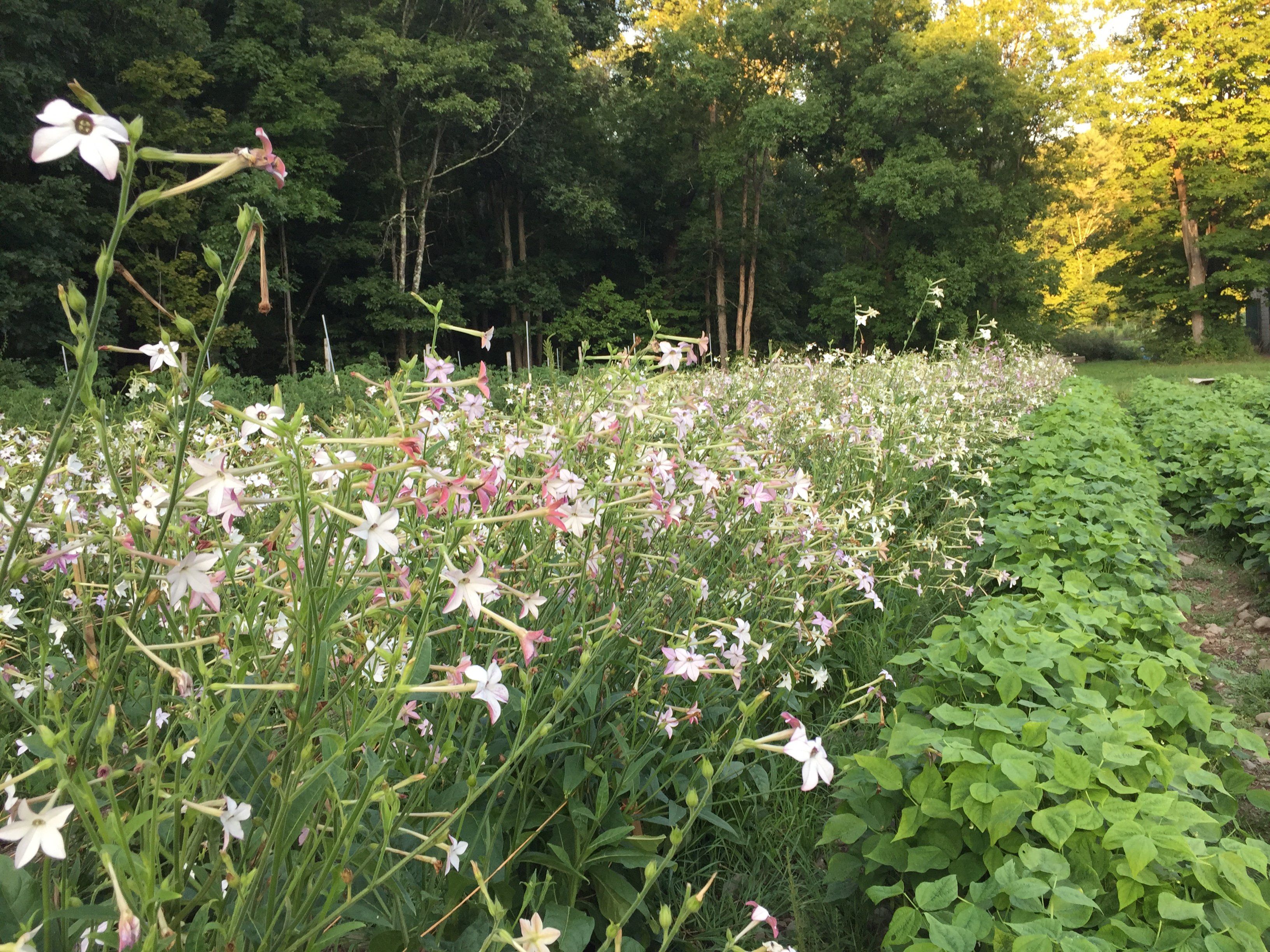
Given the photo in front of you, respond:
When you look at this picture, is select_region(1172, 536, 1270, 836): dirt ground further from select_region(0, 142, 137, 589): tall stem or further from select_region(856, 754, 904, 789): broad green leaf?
select_region(0, 142, 137, 589): tall stem

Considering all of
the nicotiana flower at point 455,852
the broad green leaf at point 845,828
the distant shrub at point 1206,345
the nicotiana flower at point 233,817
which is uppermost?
the distant shrub at point 1206,345

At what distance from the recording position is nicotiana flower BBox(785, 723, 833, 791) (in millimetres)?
1104

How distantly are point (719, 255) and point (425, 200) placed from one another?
10.2 m

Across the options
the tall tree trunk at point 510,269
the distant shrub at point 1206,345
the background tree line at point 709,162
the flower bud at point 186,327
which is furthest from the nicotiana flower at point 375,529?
the distant shrub at point 1206,345

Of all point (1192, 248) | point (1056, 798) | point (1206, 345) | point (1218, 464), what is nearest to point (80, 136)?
point (1056, 798)

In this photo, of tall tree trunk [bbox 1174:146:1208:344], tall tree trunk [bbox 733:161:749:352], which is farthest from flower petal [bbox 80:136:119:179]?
tall tree trunk [bbox 1174:146:1208:344]

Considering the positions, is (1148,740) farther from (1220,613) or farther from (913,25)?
(913,25)

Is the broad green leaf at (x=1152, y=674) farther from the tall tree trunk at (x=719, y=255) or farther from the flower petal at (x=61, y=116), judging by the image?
the tall tree trunk at (x=719, y=255)

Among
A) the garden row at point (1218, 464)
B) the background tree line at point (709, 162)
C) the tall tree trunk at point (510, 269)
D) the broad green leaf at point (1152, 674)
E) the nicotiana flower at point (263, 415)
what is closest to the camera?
the nicotiana flower at point (263, 415)

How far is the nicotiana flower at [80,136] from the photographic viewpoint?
0.66 m

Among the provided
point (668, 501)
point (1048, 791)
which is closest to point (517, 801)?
point (668, 501)

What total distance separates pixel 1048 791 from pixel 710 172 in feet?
86.5

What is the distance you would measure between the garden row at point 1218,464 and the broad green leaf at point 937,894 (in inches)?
168

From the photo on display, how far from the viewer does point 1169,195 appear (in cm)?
2658
